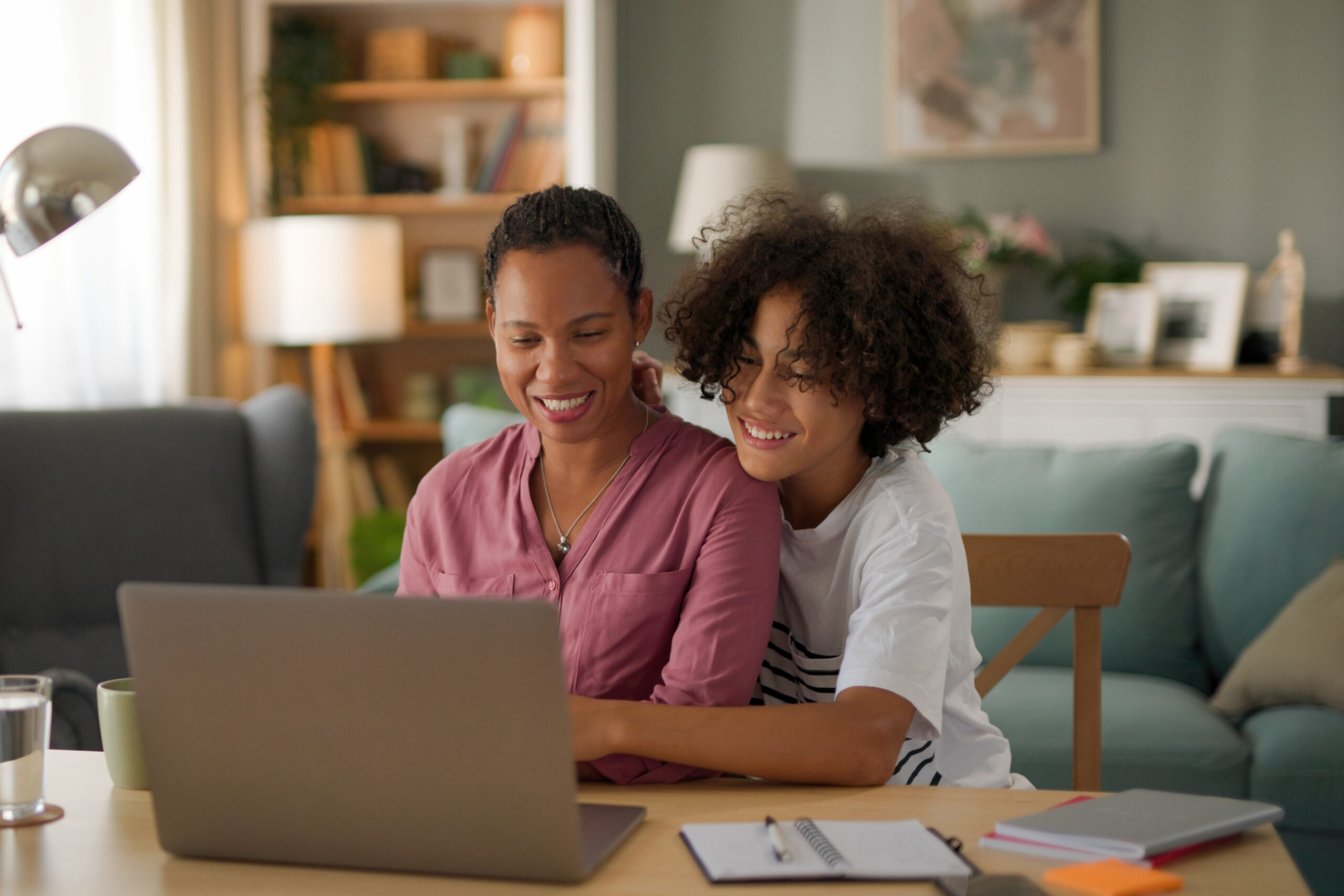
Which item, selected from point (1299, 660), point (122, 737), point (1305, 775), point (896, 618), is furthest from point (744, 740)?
point (1299, 660)

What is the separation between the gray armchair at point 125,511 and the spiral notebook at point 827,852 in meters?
1.79

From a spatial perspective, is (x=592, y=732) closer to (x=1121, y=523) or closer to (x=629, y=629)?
(x=629, y=629)

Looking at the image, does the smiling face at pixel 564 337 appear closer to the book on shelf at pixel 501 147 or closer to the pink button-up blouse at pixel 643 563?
the pink button-up blouse at pixel 643 563

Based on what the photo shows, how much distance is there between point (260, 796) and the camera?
823 millimetres

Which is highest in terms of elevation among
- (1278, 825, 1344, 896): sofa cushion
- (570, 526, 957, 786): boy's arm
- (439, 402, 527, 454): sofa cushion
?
(439, 402, 527, 454): sofa cushion

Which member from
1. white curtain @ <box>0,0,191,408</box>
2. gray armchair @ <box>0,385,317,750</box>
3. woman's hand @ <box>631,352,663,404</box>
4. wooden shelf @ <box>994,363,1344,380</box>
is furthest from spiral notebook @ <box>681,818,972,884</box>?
wooden shelf @ <box>994,363,1344,380</box>

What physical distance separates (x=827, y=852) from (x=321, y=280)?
301 centimetres

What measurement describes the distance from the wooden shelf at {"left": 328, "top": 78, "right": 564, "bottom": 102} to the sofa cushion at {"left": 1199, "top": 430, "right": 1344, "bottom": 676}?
7.98 ft

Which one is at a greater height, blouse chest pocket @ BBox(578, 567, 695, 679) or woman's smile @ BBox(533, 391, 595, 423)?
woman's smile @ BBox(533, 391, 595, 423)

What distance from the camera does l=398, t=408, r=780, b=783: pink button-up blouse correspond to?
1121 mm

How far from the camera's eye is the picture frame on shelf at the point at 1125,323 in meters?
3.84

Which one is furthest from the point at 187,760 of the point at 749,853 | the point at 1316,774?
the point at 1316,774

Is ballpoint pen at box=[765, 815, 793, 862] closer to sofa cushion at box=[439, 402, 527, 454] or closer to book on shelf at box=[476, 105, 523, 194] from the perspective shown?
sofa cushion at box=[439, 402, 527, 454]

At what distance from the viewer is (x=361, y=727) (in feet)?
2.58
